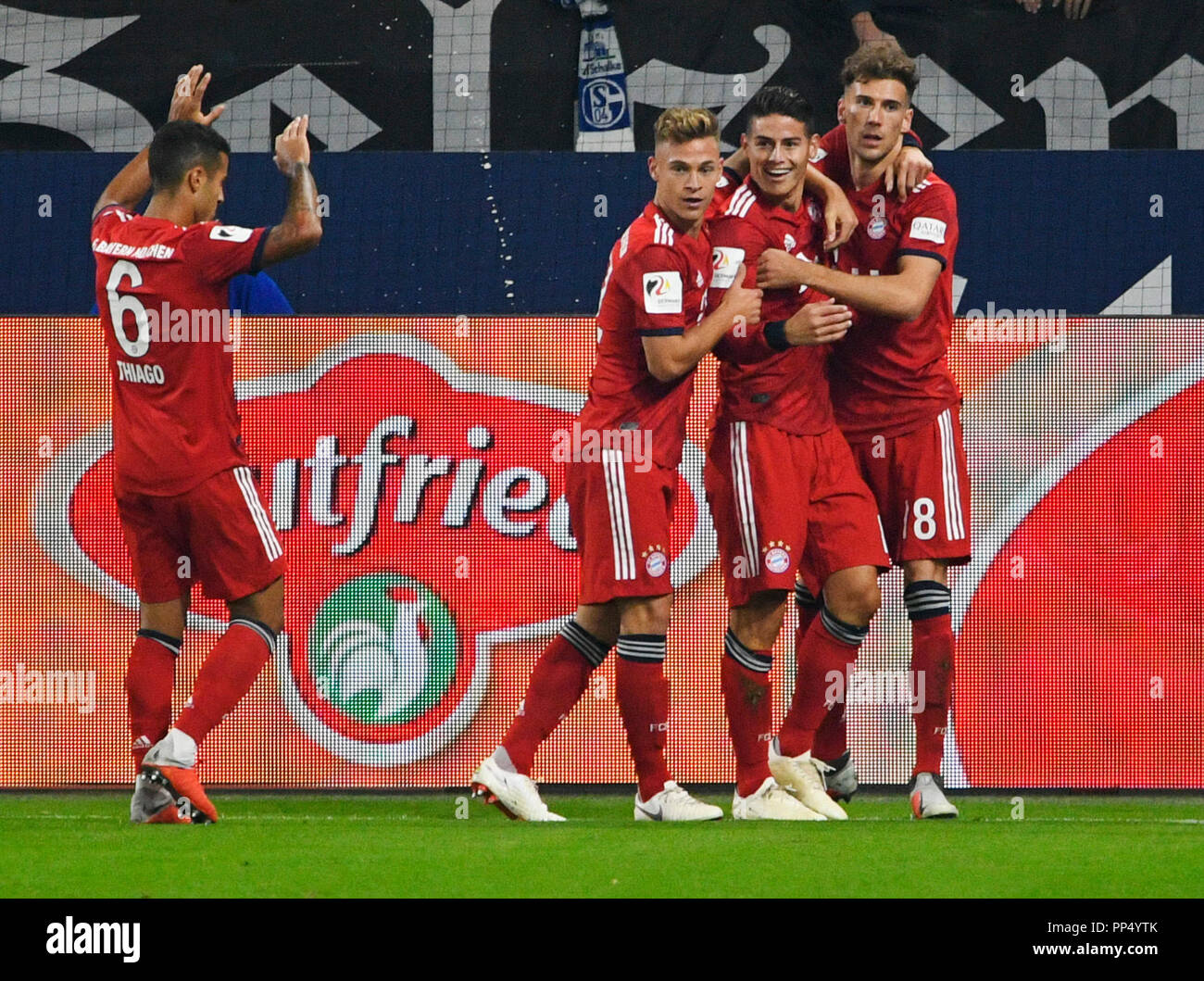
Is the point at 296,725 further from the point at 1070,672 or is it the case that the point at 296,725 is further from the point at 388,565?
the point at 1070,672

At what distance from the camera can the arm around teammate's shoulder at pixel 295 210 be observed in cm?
475

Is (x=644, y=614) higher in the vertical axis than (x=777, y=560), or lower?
lower

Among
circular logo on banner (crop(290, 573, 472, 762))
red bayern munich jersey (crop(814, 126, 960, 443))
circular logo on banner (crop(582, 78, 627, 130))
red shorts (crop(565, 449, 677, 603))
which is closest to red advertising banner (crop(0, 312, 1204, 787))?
circular logo on banner (crop(290, 573, 472, 762))

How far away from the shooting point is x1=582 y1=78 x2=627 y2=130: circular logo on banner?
8.85 metres

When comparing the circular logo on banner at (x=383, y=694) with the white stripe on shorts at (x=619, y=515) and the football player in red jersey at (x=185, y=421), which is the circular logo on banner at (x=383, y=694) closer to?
the football player in red jersey at (x=185, y=421)

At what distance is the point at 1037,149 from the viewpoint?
8625 millimetres

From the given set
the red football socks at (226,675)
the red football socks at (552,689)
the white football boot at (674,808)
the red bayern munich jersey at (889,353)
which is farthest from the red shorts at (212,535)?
the red bayern munich jersey at (889,353)

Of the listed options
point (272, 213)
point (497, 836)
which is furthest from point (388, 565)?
point (272, 213)

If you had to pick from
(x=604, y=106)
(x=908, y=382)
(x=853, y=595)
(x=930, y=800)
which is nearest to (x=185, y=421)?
(x=853, y=595)

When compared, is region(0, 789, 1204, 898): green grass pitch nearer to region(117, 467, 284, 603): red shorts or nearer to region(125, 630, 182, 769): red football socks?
region(125, 630, 182, 769): red football socks

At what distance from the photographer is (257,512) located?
199 inches

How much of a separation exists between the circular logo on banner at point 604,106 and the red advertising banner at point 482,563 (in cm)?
275

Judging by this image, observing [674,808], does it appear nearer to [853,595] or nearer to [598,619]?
[598,619]

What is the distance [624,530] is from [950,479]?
99 cm
